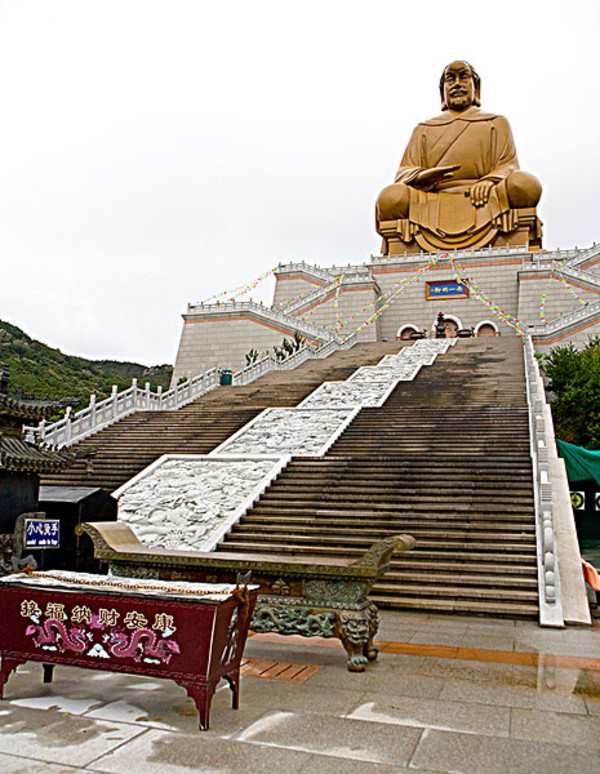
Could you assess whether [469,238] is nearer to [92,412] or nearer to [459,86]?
[459,86]

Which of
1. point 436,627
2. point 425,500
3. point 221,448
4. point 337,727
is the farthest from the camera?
point 221,448

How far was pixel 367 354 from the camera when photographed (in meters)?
25.2

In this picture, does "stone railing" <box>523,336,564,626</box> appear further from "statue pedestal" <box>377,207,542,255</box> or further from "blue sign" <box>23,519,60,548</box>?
"statue pedestal" <box>377,207,542,255</box>

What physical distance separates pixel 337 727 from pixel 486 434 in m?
9.50

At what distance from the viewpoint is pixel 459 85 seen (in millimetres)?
36344

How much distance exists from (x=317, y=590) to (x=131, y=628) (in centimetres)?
166

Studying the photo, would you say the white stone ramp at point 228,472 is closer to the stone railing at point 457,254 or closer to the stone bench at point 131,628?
the stone bench at point 131,628

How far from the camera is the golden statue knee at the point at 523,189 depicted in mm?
32875

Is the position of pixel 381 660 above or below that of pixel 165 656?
below

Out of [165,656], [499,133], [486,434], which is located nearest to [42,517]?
[165,656]

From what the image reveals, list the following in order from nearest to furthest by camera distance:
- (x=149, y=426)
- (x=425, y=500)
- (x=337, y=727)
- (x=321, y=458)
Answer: (x=337, y=727) → (x=425, y=500) → (x=321, y=458) → (x=149, y=426)

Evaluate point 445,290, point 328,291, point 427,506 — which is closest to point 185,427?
point 427,506

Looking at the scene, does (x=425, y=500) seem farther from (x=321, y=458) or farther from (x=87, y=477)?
(x=87, y=477)

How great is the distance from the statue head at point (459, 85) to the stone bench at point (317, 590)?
35.9m
